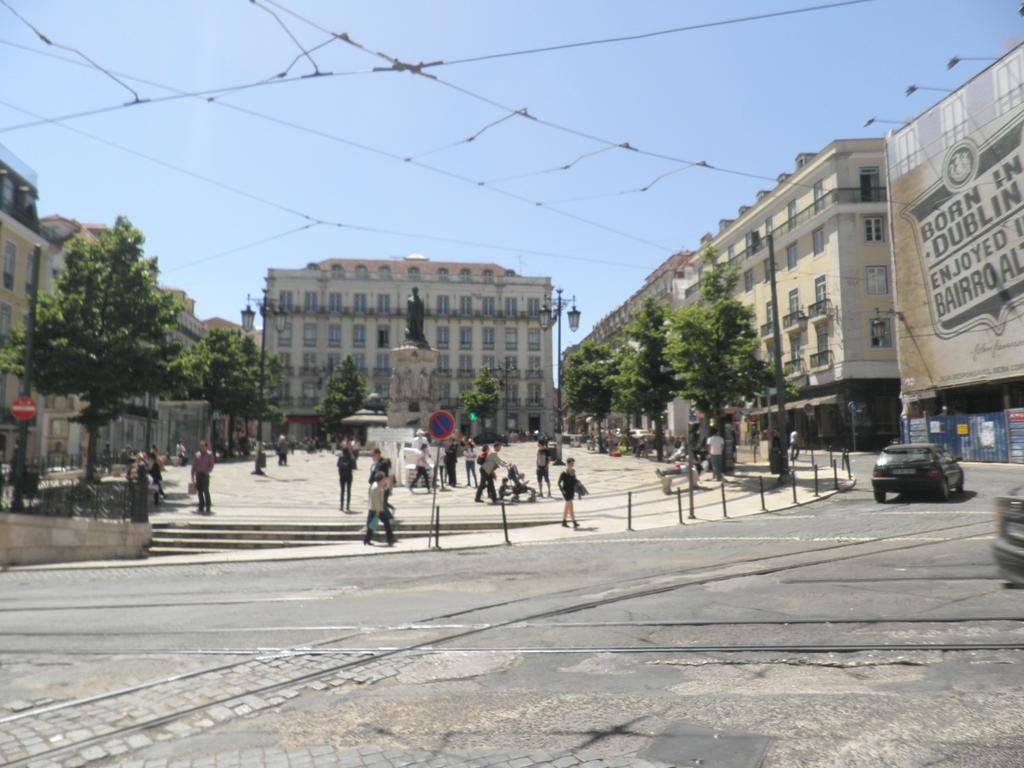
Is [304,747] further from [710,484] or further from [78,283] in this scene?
[78,283]

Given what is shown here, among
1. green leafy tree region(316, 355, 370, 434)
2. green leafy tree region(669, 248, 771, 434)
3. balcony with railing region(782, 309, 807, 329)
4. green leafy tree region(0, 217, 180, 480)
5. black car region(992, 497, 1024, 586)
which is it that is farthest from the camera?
green leafy tree region(316, 355, 370, 434)

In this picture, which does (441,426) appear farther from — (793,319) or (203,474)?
(793,319)

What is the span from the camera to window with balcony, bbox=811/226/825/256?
4259 cm

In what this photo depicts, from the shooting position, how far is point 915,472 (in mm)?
16891

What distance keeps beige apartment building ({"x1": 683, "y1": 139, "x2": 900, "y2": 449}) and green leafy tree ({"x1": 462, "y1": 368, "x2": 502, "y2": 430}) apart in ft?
112

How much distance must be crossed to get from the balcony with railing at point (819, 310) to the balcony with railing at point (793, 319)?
0.56 metres

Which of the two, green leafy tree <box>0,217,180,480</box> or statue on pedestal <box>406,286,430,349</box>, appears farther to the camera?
statue on pedestal <box>406,286,430,349</box>

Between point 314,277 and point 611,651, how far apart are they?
81.3m

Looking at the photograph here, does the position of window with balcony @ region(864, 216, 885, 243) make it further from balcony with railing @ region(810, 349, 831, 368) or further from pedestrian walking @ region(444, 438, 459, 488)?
pedestrian walking @ region(444, 438, 459, 488)

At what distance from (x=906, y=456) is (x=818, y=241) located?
94.9ft

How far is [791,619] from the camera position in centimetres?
664

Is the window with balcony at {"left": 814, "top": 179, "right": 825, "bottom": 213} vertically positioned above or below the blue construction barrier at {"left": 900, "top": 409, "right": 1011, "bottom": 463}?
above

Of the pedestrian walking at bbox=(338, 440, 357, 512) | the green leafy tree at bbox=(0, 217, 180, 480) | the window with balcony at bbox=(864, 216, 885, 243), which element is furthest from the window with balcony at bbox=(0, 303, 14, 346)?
the window with balcony at bbox=(864, 216, 885, 243)

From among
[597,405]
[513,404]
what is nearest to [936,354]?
[597,405]
